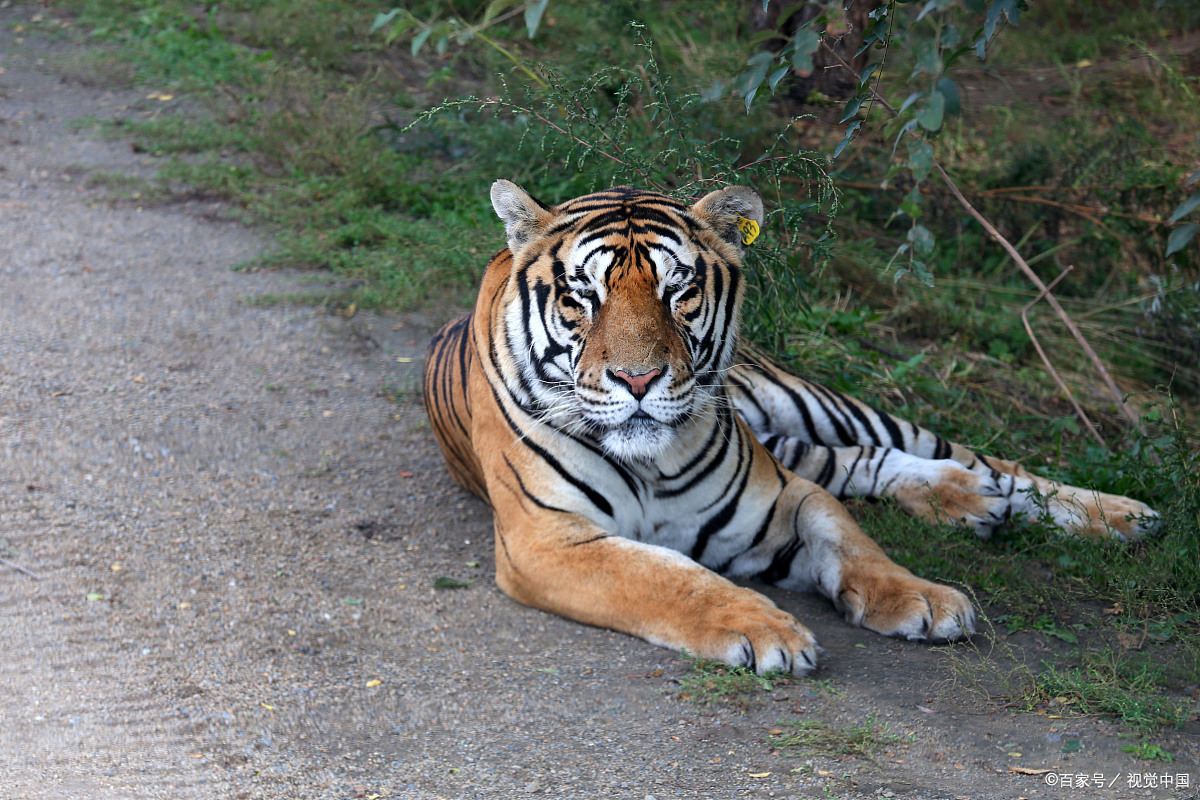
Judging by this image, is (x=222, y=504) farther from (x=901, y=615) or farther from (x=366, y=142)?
(x=366, y=142)

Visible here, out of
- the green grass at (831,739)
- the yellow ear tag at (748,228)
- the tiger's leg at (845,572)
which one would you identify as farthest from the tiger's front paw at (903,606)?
the yellow ear tag at (748,228)

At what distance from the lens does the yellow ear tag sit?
337 cm

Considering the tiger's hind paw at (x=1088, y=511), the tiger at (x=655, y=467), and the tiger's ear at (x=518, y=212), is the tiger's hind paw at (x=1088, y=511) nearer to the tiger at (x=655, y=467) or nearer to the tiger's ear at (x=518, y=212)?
the tiger at (x=655, y=467)

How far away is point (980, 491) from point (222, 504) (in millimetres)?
2678

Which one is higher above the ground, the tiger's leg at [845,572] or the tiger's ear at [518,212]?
the tiger's ear at [518,212]

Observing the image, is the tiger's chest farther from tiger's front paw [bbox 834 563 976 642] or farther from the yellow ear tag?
the yellow ear tag

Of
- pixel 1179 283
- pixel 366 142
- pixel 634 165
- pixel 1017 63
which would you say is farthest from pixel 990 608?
pixel 1017 63

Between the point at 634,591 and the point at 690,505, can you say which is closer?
the point at 634,591

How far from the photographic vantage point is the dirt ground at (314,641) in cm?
240

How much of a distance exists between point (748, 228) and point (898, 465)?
4.08ft

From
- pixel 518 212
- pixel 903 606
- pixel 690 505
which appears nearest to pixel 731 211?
pixel 518 212

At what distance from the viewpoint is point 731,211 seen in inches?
132

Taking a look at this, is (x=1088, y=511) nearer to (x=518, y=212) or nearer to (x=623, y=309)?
(x=623, y=309)

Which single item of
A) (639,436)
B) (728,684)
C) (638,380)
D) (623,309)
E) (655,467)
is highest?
(623,309)
